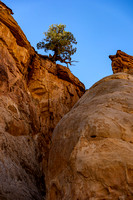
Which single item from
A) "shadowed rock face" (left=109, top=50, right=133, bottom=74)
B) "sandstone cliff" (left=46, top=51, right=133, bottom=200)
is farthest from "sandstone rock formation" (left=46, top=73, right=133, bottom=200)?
"shadowed rock face" (left=109, top=50, right=133, bottom=74)

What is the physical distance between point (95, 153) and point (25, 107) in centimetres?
1016

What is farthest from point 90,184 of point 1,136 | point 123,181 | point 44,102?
point 44,102

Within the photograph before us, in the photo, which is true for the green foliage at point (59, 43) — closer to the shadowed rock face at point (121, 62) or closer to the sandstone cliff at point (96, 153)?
the shadowed rock face at point (121, 62)

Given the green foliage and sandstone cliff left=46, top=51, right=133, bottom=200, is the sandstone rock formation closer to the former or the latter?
sandstone cliff left=46, top=51, right=133, bottom=200

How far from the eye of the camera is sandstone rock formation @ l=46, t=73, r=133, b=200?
14.8 ft

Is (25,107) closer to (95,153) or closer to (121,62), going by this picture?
(95,153)

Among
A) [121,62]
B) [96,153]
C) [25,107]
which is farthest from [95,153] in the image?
[121,62]

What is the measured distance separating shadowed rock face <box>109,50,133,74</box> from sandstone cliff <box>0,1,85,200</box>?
202 inches

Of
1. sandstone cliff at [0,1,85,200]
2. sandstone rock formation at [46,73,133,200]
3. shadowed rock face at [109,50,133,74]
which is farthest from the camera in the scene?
shadowed rock face at [109,50,133,74]

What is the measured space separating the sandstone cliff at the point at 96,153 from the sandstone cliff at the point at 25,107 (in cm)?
268

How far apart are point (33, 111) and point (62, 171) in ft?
35.1

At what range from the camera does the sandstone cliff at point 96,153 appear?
14.8 feet

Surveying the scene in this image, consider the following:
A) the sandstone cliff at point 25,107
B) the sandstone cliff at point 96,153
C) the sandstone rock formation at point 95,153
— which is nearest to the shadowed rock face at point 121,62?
the sandstone cliff at point 25,107

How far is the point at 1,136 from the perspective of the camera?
9.82 meters
